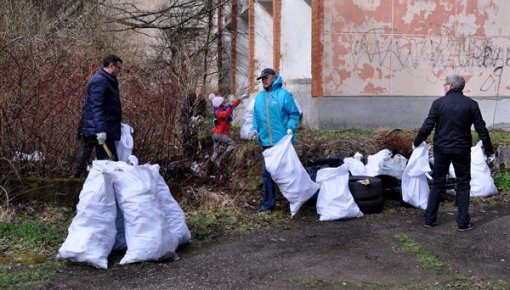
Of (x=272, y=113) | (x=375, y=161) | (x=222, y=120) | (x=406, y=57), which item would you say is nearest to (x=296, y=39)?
(x=406, y=57)

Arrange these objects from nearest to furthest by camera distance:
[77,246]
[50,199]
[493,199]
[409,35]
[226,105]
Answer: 1. [77,246]
2. [50,199]
3. [493,199]
4. [226,105]
5. [409,35]

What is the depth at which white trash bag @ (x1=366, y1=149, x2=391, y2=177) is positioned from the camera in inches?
301

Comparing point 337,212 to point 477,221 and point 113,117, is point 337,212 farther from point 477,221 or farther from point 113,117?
point 113,117

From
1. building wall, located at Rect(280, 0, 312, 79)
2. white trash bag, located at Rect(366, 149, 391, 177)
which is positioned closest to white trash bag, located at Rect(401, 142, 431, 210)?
white trash bag, located at Rect(366, 149, 391, 177)

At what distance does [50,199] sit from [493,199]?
230 inches

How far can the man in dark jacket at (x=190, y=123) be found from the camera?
8.34 meters

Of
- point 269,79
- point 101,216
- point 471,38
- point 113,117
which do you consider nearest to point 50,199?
point 113,117

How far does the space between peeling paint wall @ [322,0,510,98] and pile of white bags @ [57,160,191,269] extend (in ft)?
20.1

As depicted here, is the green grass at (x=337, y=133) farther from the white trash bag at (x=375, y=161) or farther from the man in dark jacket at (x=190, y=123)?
the man in dark jacket at (x=190, y=123)

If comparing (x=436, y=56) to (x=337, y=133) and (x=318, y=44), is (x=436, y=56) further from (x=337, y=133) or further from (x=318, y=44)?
(x=337, y=133)

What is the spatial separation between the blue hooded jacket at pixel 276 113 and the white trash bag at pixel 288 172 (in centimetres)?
27

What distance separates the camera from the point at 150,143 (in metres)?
7.86

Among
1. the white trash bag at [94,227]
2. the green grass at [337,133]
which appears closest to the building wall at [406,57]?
the green grass at [337,133]

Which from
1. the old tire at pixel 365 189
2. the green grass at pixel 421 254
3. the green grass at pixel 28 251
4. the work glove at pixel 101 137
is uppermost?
the work glove at pixel 101 137
